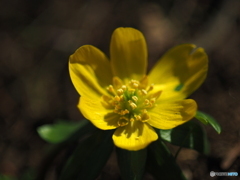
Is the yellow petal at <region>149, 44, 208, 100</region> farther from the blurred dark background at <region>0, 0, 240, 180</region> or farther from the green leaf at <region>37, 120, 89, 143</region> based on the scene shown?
the blurred dark background at <region>0, 0, 240, 180</region>

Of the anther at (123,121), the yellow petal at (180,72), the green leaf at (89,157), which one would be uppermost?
the yellow petal at (180,72)

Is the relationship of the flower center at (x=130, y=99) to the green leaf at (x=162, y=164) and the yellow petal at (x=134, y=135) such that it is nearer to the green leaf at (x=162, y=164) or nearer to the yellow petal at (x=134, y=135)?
the yellow petal at (x=134, y=135)

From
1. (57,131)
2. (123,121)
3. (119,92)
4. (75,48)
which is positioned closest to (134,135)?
(123,121)

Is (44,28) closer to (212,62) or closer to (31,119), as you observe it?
(31,119)

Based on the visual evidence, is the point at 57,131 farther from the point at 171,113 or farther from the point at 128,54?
the point at 171,113

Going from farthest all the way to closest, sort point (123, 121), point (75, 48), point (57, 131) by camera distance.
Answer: point (75, 48) → point (57, 131) → point (123, 121)

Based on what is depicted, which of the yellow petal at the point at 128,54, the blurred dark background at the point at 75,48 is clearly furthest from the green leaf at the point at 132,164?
the blurred dark background at the point at 75,48

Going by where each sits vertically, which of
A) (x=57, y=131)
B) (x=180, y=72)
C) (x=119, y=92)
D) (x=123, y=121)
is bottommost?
(x=57, y=131)
